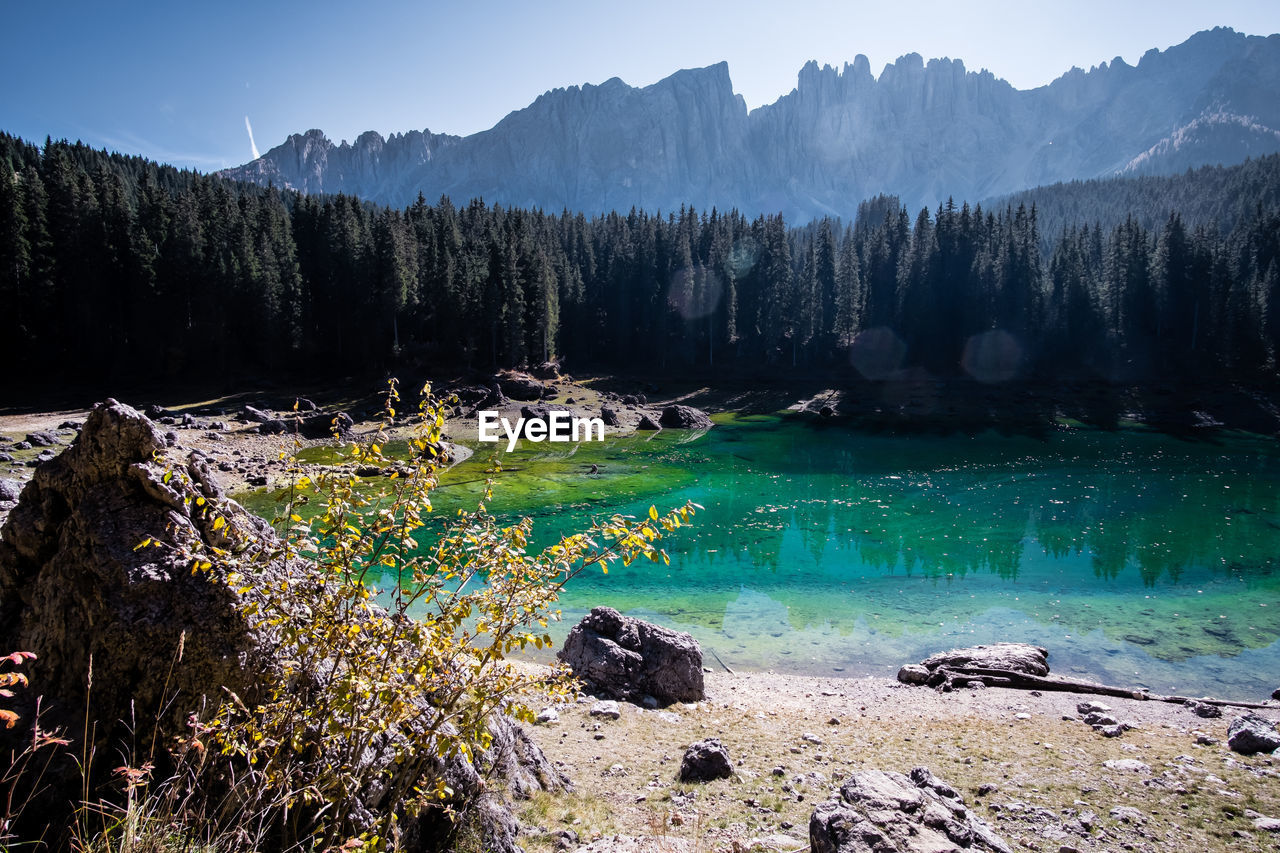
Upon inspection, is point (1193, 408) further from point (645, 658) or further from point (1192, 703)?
point (645, 658)

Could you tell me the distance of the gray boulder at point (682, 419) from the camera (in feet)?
198

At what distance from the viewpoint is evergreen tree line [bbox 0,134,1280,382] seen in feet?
207

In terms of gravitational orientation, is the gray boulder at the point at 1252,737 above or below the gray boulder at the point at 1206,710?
above

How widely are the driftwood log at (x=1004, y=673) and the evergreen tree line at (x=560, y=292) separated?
61.0 meters

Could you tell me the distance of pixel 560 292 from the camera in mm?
87938

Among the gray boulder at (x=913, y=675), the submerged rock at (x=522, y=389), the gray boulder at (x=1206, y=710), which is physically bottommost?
the gray boulder at (x=913, y=675)

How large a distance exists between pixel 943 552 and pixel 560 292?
227ft

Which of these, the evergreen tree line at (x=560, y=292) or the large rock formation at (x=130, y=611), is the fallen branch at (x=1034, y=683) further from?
the evergreen tree line at (x=560, y=292)

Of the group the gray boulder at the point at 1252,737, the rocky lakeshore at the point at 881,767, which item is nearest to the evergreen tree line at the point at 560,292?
the rocky lakeshore at the point at 881,767

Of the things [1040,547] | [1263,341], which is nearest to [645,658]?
[1040,547]

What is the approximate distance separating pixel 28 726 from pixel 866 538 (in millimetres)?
27623

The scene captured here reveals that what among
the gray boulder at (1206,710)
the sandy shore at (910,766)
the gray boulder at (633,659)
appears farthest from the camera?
the gray boulder at (633,659)

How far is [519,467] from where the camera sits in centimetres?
4184

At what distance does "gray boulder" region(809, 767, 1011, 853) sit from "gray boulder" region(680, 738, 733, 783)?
307cm
